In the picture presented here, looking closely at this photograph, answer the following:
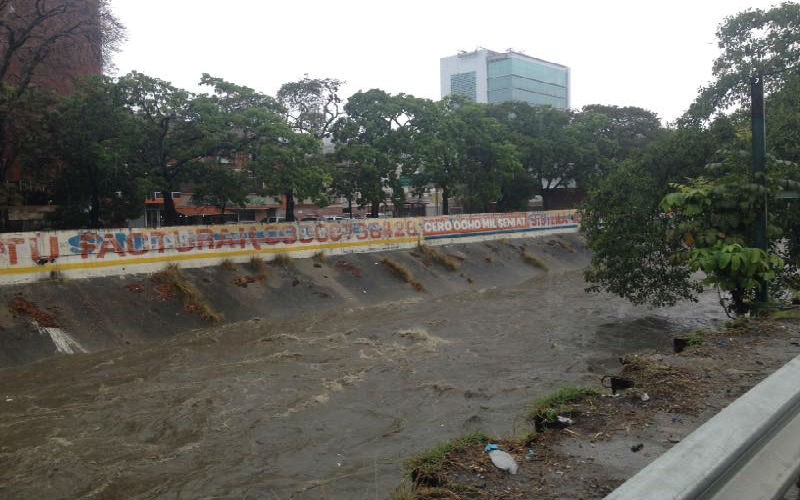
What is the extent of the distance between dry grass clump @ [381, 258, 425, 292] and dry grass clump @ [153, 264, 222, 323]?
9.84 m

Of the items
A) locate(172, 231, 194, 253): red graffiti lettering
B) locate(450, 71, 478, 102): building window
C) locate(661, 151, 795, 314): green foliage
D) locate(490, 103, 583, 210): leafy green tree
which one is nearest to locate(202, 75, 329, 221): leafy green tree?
locate(172, 231, 194, 253): red graffiti lettering

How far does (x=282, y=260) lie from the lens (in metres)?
25.8

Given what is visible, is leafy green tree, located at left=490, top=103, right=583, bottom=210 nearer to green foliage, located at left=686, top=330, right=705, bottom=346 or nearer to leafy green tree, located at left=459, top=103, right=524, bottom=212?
leafy green tree, located at left=459, top=103, right=524, bottom=212

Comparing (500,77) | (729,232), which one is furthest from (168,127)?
(500,77)

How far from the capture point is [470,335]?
17.9 m

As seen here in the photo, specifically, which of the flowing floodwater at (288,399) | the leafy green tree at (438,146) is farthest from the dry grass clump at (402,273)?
the leafy green tree at (438,146)

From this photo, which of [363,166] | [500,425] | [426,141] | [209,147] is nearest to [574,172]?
[426,141]

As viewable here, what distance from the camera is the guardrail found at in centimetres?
262

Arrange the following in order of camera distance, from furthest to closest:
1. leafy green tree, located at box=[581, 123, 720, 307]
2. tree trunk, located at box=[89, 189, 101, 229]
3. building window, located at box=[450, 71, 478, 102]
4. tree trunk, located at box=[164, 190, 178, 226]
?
1. building window, located at box=[450, 71, 478, 102]
2. tree trunk, located at box=[164, 190, 178, 226]
3. tree trunk, located at box=[89, 189, 101, 229]
4. leafy green tree, located at box=[581, 123, 720, 307]

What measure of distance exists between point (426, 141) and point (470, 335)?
1917 centimetres

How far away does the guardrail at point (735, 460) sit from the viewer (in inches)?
103

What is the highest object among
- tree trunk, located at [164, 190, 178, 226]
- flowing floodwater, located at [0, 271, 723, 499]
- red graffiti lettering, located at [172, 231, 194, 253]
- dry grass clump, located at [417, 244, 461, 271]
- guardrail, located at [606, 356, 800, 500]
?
tree trunk, located at [164, 190, 178, 226]

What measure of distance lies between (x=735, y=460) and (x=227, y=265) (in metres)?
22.7

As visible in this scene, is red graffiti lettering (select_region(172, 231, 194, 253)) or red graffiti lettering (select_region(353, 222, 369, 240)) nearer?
red graffiti lettering (select_region(172, 231, 194, 253))
